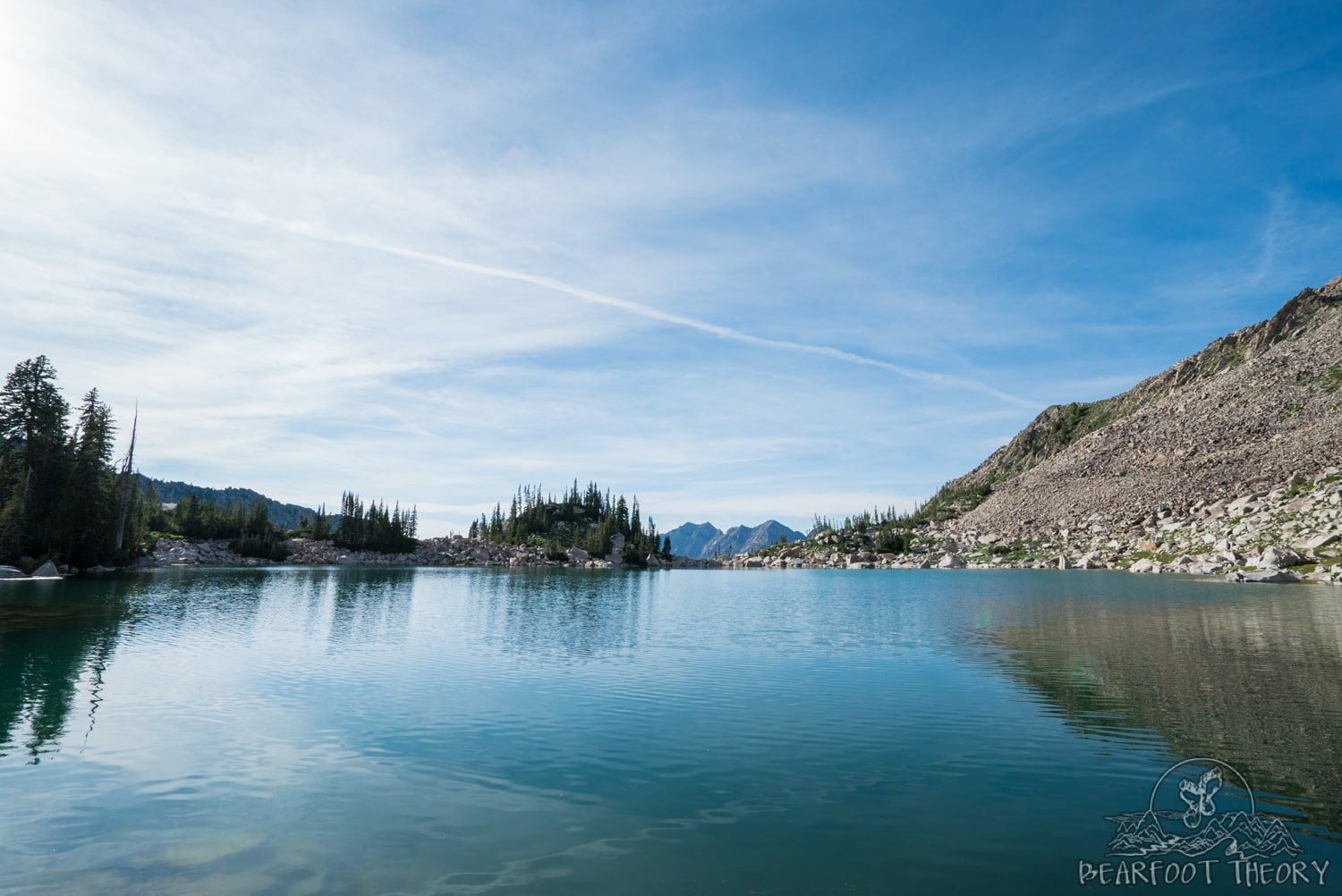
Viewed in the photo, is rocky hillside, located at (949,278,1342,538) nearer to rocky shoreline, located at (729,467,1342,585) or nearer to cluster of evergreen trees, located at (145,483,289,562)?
rocky shoreline, located at (729,467,1342,585)

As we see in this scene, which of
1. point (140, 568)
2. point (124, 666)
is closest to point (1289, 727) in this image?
point (124, 666)

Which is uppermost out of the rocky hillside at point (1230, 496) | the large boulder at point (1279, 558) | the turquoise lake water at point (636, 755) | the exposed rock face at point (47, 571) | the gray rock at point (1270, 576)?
the rocky hillside at point (1230, 496)

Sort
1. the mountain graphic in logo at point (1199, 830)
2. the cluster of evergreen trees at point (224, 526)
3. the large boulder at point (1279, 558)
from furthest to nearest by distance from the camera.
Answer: the cluster of evergreen trees at point (224, 526) < the large boulder at point (1279, 558) < the mountain graphic in logo at point (1199, 830)

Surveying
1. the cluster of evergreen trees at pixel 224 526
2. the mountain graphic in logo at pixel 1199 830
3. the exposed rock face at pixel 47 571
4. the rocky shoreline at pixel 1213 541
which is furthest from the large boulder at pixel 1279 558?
the cluster of evergreen trees at pixel 224 526

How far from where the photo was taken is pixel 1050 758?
1753cm

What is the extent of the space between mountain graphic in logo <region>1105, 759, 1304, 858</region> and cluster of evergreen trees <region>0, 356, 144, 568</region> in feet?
386

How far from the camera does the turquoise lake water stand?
11.8 meters

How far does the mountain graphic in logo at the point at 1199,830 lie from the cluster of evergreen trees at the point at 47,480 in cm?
11778

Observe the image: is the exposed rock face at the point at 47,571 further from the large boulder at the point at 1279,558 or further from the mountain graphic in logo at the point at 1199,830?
the large boulder at the point at 1279,558

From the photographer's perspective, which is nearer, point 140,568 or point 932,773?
point 932,773

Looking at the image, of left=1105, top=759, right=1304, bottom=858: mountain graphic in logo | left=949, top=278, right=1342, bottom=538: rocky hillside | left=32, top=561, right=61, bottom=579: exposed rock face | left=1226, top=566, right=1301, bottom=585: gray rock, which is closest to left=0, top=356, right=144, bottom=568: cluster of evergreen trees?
left=32, top=561, right=61, bottom=579: exposed rock face

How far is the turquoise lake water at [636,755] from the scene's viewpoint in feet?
38.7

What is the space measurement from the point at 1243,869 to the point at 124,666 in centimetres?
3823

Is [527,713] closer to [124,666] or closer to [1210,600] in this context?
→ [124,666]
